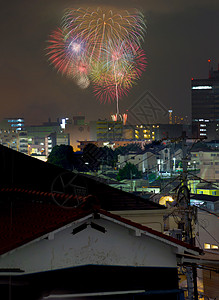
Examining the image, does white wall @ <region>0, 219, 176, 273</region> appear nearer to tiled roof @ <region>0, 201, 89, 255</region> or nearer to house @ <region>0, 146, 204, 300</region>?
house @ <region>0, 146, 204, 300</region>

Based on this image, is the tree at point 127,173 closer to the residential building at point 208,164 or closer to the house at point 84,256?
the residential building at point 208,164

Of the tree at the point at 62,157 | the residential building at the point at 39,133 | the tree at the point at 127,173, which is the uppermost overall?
the residential building at the point at 39,133

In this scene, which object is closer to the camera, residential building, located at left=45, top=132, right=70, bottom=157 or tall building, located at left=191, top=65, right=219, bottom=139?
residential building, located at left=45, top=132, right=70, bottom=157

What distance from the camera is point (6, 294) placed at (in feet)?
16.8

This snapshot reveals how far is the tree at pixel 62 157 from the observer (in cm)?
6906

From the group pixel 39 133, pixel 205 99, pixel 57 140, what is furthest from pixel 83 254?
pixel 205 99

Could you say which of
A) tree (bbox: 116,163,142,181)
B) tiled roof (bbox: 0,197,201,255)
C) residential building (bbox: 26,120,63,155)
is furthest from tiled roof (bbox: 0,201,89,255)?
residential building (bbox: 26,120,63,155)

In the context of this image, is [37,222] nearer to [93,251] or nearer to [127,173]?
[93,251]

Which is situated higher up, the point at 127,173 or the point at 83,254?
the point at 83,254

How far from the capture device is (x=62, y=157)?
70188 millimetres

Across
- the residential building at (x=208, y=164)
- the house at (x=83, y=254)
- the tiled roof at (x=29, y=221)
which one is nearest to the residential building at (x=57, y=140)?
the residential building at (x=208, y=164)

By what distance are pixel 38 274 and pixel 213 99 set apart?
200 meters

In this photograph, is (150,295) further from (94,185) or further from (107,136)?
(107,136)

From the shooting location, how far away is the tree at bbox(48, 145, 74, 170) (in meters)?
69.1
